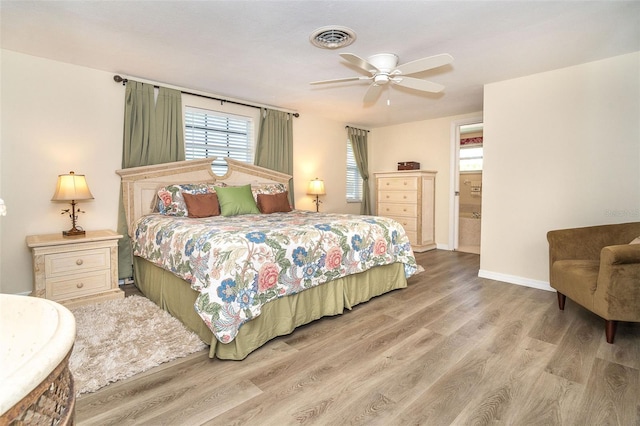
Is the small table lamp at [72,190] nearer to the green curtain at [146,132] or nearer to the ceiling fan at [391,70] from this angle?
the green curtain at [146,132]

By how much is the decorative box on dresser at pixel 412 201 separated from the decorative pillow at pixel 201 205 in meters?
3.22

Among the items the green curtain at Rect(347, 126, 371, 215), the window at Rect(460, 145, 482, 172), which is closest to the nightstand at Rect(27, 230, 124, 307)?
the green curtain at Rect(347, 126, 371, 215)

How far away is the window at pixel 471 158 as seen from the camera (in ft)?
23.3

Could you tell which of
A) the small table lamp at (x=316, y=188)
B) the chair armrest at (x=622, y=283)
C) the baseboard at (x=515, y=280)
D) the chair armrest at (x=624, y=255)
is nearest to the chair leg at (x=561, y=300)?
the baseboard at (x=515, y=280)

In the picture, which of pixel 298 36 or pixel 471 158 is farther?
pixel 471 158

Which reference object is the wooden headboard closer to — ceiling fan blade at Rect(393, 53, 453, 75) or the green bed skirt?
the green bed skirt

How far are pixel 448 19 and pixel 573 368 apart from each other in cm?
245

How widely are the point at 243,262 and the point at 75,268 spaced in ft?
6.40

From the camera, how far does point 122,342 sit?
2291 millimetres

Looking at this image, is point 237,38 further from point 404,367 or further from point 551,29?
point 404,367

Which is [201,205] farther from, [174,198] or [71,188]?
Answer: [71,188]

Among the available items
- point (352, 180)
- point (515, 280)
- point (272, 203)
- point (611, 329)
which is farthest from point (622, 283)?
point (352, 180)

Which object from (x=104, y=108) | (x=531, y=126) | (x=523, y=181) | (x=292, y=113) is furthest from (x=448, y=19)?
(x=104, y=108)

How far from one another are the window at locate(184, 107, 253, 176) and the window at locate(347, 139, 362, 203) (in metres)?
2.22
